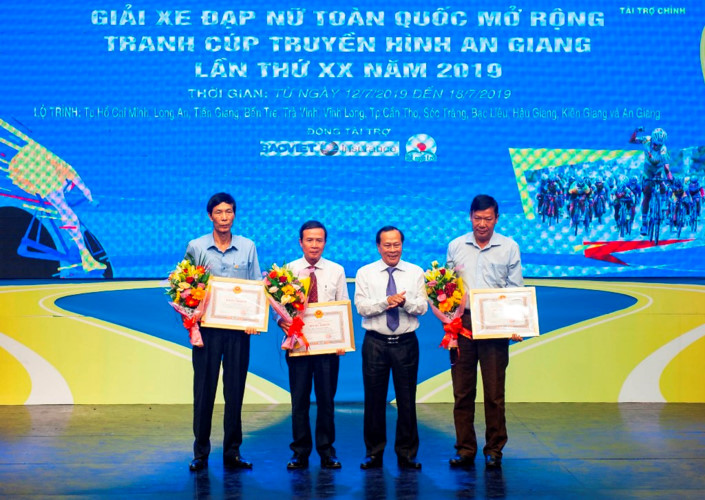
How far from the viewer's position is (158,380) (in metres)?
6.38

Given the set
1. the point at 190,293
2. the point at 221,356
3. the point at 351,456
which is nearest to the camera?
the point at 190,293

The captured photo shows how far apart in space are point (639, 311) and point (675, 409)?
0.71m

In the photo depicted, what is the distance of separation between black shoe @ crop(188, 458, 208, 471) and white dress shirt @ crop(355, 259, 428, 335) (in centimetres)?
104

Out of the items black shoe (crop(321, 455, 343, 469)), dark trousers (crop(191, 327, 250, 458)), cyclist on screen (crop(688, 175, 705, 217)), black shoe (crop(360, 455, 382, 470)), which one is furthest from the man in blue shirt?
cyclist on screen (crop(688, 175, 705, 217))

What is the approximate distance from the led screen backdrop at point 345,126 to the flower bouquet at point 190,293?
1.92m

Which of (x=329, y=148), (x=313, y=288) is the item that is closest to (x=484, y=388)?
(x=313, y=288)

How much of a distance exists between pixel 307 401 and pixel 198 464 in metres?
0.62

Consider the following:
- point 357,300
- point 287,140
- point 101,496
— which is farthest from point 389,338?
point 287,140

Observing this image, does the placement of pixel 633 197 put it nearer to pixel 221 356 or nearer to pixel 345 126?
pixel 345 126

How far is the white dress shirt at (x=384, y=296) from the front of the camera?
4.50 m

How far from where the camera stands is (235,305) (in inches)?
176

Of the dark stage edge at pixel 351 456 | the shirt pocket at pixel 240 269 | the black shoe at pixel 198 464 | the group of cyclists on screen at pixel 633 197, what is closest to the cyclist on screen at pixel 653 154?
the group of cyclists on screen at pixel 633 197

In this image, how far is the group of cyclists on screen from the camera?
21.0 feet

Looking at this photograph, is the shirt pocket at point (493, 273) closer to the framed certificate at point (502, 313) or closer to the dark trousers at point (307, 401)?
the framed certificate at point (502, 313)
